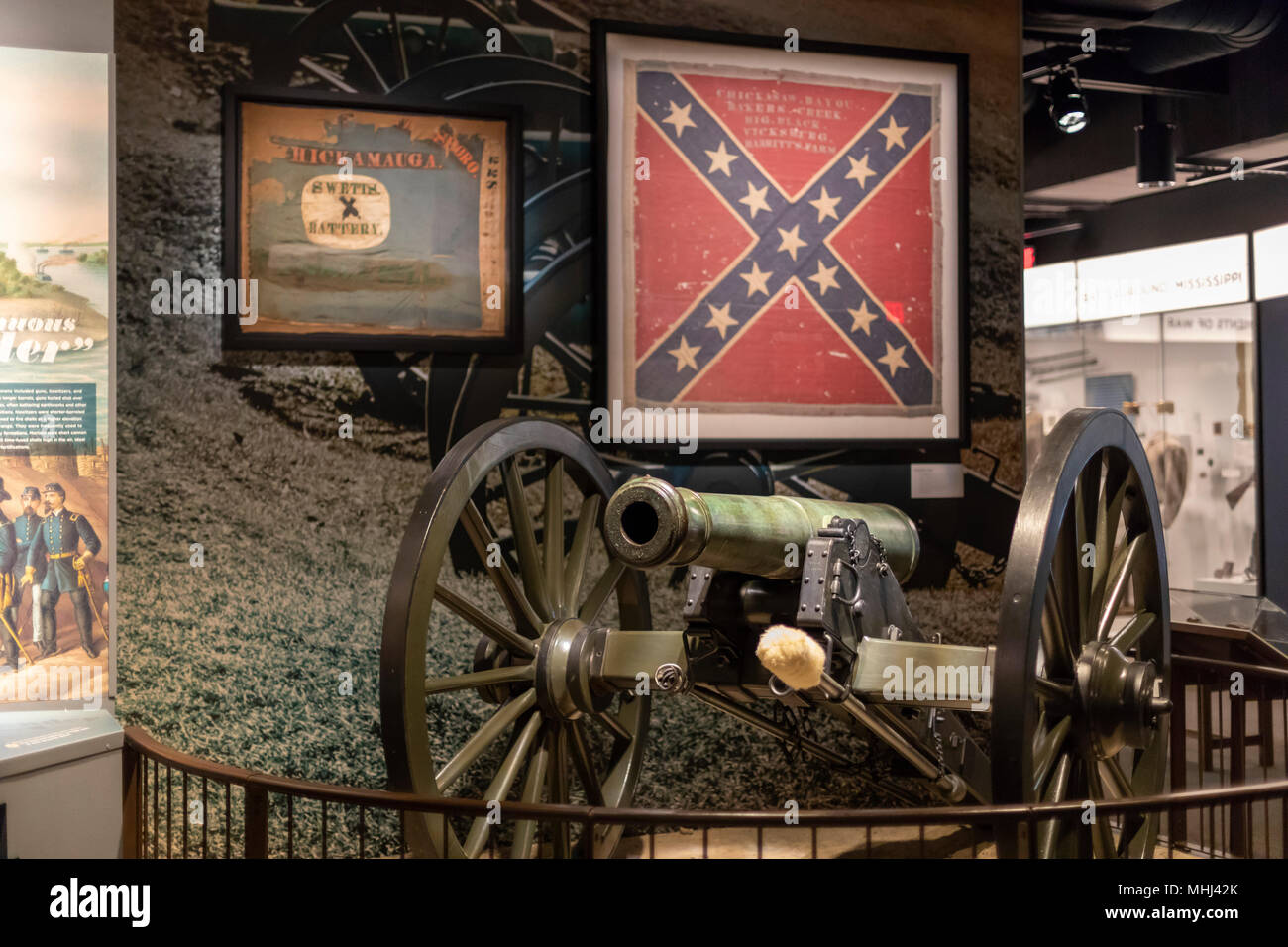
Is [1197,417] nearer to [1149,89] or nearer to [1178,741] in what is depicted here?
[1149,89]

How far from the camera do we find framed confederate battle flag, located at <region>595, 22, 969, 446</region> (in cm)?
416

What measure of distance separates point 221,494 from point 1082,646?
2.64 meters

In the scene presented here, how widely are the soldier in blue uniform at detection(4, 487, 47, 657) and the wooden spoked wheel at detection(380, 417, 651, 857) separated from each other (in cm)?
120

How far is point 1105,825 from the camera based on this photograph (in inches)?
111

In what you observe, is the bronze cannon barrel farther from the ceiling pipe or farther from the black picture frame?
the ceiling pipe

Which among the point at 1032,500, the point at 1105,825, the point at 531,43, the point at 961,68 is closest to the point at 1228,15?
the point at 961,68

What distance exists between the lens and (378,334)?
389 cm

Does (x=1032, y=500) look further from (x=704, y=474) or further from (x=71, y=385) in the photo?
(x=71, y=385)

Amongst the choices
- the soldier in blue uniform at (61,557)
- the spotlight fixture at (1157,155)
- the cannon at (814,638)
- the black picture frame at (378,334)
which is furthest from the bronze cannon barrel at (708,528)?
the spotlight fixture at (1157,155)

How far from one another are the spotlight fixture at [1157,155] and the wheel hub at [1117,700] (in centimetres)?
399

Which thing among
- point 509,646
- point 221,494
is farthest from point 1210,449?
point 221,494

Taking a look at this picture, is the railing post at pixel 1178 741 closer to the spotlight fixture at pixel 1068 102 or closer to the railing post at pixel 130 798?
the spotlight fixture at pixel 1068 102

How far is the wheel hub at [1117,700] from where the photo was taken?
2.89m
